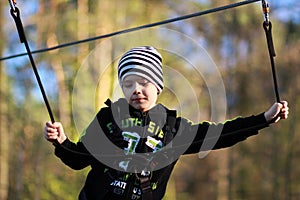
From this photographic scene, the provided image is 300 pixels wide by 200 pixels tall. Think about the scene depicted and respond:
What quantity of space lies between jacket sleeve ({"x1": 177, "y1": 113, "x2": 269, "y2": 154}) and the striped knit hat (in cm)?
18

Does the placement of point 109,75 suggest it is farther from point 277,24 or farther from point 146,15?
point 277,24

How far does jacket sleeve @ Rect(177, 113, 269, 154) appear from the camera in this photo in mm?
2268

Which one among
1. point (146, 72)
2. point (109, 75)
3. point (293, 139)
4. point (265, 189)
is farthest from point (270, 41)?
point (265, 189)

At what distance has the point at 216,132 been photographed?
7.53 ft

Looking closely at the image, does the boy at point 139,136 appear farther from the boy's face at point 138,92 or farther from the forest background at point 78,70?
the forest background at point 78,70

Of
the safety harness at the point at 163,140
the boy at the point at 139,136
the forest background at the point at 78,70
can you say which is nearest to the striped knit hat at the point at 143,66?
the boy at the point at 139,136

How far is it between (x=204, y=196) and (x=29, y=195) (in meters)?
4.91

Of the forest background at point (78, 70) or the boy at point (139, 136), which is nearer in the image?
the boy at point (139, 136)

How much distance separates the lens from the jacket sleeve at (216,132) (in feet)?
7.44

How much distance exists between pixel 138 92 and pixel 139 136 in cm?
15

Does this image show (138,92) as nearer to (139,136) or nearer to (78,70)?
(139,136)

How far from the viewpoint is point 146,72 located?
2242mm

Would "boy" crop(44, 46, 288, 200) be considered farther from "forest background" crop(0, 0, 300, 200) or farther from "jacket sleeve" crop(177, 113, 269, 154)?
"forest background" crop(0, 0, 300, 200)

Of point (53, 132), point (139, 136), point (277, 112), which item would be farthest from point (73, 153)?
point (277, 112)
